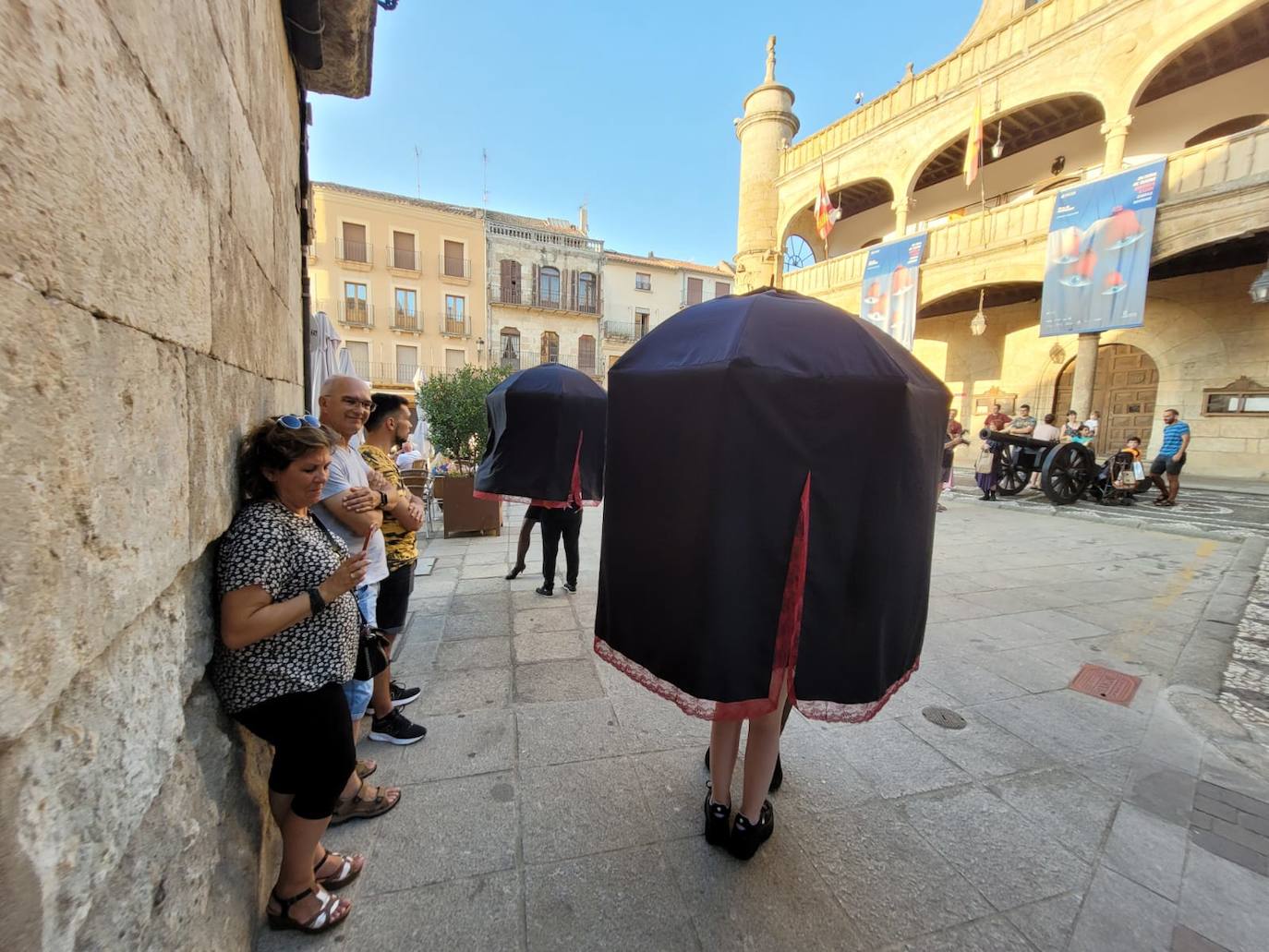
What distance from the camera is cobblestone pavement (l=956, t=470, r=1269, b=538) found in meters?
7.39

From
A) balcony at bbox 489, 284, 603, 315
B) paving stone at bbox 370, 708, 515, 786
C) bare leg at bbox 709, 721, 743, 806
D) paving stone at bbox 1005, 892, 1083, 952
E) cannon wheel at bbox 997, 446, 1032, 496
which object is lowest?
paving stone at bbox 370, 708, 515, 786

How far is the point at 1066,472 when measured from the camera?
32.1 feet

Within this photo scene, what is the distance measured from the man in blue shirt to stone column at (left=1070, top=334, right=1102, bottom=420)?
2.15 m

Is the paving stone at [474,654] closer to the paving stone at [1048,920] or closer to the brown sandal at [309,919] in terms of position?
the brown sandal at [309,919]

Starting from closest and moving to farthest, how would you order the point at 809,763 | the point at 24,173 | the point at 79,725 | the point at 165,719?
the point at 24,173 → the point at 79,725 → the point at 165,719 → the point at 809,763

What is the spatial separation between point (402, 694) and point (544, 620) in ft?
4.55

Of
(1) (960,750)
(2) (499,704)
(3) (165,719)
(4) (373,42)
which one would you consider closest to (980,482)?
(1) (960,750)

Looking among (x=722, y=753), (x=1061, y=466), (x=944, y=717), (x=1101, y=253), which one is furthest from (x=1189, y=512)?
(x=722, y=753)

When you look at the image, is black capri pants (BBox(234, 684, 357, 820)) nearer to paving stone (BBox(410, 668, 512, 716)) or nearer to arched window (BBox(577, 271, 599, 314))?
paving stone (BBox(410, 668, 512, 716))

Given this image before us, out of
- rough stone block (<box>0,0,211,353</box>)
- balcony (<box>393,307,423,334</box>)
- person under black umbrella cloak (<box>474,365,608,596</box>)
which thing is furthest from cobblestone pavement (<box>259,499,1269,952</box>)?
balcony (<box>393,307,423,334</box>)

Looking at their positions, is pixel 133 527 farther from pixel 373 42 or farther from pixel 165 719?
pixel 373 42

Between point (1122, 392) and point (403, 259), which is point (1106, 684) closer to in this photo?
point (1122, 392)

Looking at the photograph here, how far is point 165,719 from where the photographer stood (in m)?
1.13

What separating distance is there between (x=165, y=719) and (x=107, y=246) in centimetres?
96
